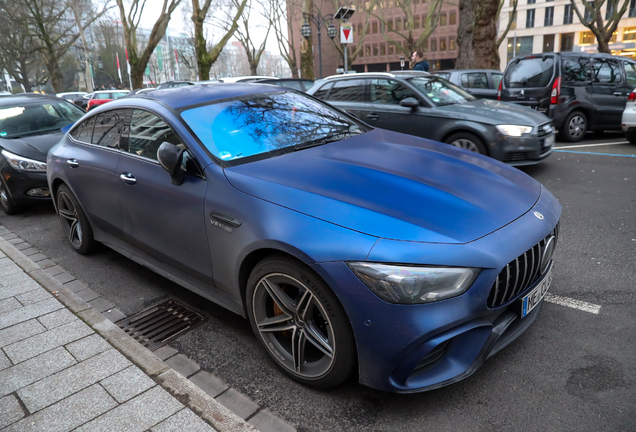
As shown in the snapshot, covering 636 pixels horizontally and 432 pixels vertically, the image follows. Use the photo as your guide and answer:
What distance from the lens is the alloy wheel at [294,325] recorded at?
95.4 inches

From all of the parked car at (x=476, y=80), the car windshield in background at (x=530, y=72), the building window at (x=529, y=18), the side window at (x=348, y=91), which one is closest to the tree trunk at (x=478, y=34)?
the parked car at (x=476, y=80)

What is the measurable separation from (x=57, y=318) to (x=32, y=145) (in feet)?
13.0

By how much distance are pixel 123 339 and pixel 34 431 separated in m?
0.81

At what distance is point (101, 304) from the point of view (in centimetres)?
376

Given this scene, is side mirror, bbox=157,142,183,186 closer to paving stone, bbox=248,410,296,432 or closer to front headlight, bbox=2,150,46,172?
paving stone, bbox=248,410,296,432

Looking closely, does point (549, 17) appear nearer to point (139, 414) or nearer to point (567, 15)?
point (567, 15)

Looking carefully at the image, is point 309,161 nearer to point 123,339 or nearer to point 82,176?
point 123,339

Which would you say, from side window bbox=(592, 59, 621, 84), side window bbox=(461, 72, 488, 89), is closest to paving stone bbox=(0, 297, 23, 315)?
side window bbox=(592, 59, 621, 84)

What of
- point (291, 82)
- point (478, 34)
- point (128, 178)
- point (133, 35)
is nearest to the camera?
point (128, 178)

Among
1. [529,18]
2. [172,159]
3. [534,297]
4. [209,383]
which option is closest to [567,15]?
[529,18]

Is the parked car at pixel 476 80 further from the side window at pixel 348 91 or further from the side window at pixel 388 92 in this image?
the side window at pixel 388 92

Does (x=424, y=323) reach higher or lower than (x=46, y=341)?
higher

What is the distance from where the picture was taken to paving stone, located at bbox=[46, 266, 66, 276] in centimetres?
439

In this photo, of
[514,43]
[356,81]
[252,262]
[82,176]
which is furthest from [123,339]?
[514,43]
